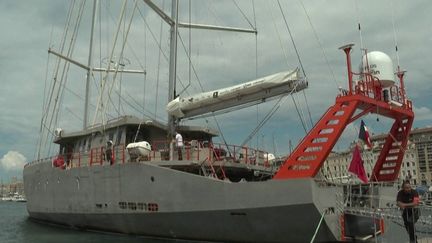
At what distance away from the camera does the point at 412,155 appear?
117 metres

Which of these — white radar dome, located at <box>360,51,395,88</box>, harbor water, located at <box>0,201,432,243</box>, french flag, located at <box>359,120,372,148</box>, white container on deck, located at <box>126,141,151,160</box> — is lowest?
harbor water, located at <box>0,201,432,243</box>

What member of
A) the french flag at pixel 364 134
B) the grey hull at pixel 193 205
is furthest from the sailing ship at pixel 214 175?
the french flag at pixel 364 134

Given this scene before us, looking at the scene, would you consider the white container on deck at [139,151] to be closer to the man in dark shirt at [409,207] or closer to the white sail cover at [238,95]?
the white sail cover at [238,95]

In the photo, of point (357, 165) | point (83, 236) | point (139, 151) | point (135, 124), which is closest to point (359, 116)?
point (357, 165)

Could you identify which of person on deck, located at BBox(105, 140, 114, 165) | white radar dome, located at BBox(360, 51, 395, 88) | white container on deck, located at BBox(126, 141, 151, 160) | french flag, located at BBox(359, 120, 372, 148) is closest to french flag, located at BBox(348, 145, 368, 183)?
french flag, located at BBox(359, 120, 372, 148)

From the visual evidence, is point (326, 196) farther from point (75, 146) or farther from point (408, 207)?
point (75, 146)

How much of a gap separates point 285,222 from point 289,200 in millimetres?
735

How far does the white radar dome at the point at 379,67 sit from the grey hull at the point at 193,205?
4.44 metres

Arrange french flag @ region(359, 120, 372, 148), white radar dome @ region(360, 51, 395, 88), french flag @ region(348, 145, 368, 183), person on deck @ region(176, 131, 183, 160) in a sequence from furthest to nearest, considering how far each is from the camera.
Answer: french flag @ region(359, 120, 372, 148) → person on deck @ region(176, 131, 183, 160) → white radar dome @ region(360, 51, 395, 88) → french flag @ region(348, 145, 368, 183)

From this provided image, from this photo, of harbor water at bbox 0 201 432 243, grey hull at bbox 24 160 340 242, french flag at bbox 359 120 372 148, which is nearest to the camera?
harbor water at bbox 0 201 432 243

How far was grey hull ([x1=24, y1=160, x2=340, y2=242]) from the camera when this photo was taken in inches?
489

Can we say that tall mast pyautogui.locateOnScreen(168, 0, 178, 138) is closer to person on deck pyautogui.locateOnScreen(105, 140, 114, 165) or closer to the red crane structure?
person on deck pyautogui.locateOnScreen(105, 140, 114, 165)

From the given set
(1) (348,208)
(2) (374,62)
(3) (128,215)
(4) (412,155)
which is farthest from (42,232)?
(4) (412,155)

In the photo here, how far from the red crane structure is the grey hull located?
69 cm
